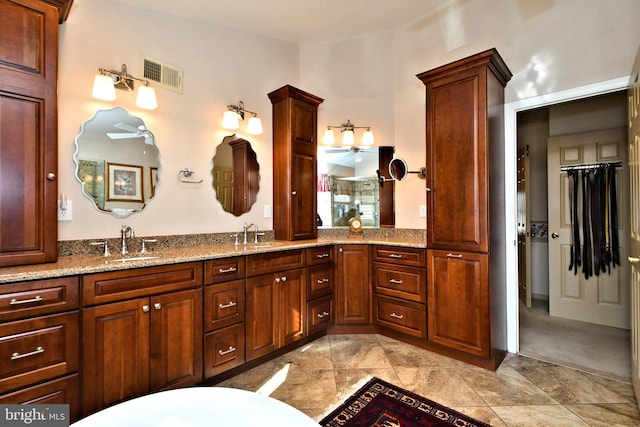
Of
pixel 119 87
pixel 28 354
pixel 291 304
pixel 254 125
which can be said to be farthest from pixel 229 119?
pixel 28 354

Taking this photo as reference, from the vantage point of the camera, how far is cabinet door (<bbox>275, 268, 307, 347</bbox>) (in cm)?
254

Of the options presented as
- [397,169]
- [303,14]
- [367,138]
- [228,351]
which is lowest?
[228,351]

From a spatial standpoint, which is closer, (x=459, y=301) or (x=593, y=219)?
(x=459, y=301)

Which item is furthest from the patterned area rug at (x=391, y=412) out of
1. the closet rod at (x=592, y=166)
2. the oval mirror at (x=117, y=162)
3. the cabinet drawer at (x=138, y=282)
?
the closet rod at (x=592, y=166)

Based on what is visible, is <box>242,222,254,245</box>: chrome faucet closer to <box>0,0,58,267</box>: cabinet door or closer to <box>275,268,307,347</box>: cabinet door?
<box>275,268,307,347</box>: cabinet door

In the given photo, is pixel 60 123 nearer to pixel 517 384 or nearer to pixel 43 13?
pixel 43 13

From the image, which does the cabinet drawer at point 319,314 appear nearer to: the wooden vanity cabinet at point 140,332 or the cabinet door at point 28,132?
→ the wooden vanity cabinet at point 140,332

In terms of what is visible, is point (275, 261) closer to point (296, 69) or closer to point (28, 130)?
point (28, 130)

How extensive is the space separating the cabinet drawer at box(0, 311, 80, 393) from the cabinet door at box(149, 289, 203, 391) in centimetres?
38

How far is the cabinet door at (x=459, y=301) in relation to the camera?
2326mm

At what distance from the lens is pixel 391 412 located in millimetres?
1842

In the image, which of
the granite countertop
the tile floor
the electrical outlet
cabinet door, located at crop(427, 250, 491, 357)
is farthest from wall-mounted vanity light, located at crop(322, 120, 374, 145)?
the electrical outlet

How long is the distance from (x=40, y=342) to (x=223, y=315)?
0.96m

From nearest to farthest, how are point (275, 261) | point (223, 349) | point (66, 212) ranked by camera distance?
point (66, 212), point (223, 349), point (275, 261)
